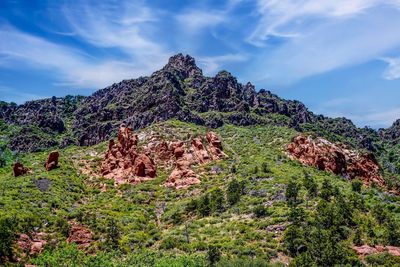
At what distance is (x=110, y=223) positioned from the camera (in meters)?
70.8

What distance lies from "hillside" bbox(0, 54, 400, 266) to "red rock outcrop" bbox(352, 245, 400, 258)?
242 millimetres

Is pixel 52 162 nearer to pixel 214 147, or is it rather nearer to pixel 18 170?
pixel 18 170

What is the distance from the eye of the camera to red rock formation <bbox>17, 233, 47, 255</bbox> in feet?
191

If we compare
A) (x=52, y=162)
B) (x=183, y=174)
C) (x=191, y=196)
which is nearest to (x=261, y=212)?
(x=191, y=196)

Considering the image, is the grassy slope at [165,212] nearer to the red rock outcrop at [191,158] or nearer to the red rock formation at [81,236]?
the red rock formation at [81,236]

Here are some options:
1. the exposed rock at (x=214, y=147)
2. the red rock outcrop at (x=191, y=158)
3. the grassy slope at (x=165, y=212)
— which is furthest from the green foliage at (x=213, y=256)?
the exposed rock at (x=214, y=147)

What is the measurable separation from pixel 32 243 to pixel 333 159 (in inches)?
2887

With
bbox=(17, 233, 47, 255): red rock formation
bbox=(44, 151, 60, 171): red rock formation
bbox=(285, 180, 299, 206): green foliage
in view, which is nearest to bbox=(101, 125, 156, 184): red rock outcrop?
bbox=(44, 151, 60, 171): red rock formation

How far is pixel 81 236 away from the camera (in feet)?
218

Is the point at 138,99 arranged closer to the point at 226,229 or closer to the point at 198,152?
the point at 198,152

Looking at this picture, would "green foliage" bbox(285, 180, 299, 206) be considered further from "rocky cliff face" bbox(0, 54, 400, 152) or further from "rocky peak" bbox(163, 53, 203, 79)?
"rocky peak" bbox(163, 53, 203, 79)

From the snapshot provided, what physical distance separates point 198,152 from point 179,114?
30.9 m

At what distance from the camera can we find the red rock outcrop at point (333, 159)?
336 feet

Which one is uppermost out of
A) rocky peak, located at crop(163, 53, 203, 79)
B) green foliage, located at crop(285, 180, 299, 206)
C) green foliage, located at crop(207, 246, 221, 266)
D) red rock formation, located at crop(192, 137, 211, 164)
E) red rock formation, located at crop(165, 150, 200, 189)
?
rocky peak, located at crop(163, 53, 203, 79)
